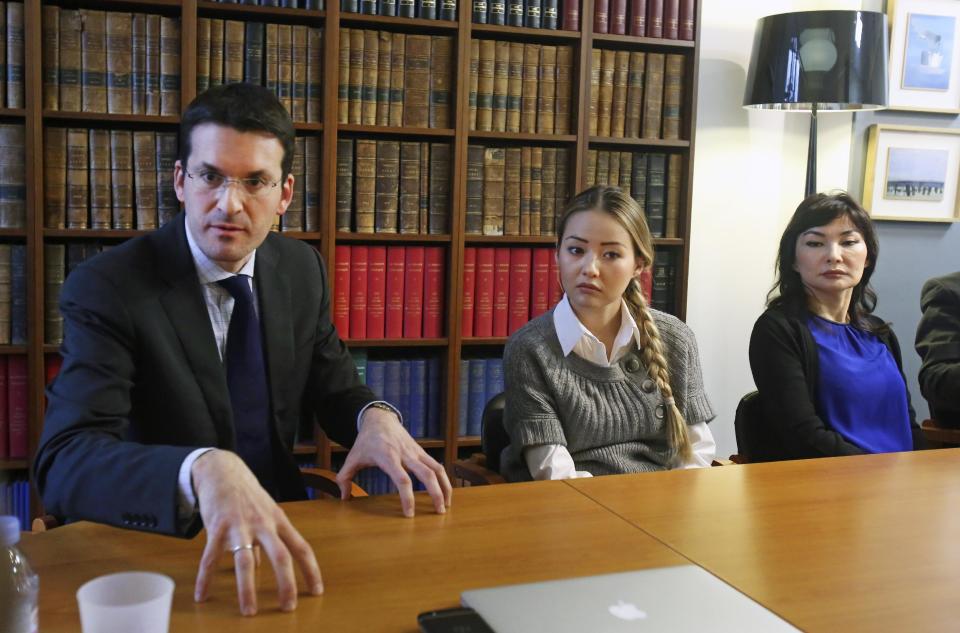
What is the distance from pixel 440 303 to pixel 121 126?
119 centimetres

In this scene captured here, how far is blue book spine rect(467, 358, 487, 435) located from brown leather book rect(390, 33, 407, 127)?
34.8 inches

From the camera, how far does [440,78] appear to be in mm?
3158

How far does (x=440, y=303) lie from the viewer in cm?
329

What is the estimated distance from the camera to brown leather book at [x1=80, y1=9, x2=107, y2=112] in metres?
2.81

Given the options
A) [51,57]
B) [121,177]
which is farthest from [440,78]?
[51,57]

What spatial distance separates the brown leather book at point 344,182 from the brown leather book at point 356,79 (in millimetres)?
90

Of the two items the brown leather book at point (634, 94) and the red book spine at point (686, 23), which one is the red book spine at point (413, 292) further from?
the red book spine at point (686, 23)

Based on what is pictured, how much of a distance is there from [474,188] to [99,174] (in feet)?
3.96

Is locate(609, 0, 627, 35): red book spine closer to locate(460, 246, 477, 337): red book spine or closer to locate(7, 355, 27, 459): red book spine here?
locate(460, 246, 477, 337): red book spine

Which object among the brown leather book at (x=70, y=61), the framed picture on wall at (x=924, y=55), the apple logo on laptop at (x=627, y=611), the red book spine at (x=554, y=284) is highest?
the framed picture on wall at (x=924, y=55)

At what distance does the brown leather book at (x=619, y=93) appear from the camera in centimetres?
335

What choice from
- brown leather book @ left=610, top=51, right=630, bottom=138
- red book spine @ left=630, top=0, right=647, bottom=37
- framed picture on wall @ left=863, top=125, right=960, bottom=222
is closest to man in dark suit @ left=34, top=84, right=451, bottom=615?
brown leather book @ left=610, top=51, right=630, bottom=138

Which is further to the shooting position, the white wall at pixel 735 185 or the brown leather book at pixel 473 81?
the white wall at pixel 735 185

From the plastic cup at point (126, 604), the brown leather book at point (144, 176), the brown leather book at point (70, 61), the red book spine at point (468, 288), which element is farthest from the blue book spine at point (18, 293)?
the plastic cup at point (126, 604)
